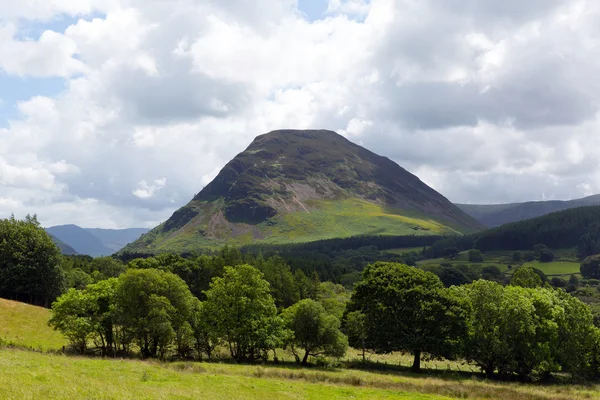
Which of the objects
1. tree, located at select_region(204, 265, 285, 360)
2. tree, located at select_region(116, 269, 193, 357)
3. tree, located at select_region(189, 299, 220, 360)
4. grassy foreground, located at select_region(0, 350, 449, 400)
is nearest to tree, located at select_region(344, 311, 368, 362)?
tree, located at select_region(204, 265, 285, 360)

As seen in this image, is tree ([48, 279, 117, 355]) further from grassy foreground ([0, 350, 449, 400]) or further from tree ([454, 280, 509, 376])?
tree ([454, 280, 509, 376])

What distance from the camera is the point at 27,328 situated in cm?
6600

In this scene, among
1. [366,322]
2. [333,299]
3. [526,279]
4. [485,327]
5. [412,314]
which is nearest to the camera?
[485,327]

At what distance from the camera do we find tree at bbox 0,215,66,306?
9262 centimetres

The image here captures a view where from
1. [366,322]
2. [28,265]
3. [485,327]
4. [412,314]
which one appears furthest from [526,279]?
[28,265]

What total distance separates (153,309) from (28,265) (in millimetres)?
53996

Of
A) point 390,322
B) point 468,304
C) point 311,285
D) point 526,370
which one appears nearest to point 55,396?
point 390,322

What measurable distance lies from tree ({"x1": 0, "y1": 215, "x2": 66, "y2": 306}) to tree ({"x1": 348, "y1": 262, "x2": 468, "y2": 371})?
7503 centimetres

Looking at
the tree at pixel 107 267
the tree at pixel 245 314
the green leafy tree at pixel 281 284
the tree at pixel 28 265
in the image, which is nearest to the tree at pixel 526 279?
the green leafy tree at pixel 281 284

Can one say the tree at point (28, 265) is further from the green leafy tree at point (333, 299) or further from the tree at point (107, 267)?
the green leafy tree at point (333, 299)

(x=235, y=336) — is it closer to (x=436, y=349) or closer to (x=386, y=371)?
(x=386, y=371)

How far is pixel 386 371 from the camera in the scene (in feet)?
202

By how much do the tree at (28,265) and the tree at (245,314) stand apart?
52694mm

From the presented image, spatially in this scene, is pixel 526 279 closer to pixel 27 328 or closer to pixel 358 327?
pixel 358 327
